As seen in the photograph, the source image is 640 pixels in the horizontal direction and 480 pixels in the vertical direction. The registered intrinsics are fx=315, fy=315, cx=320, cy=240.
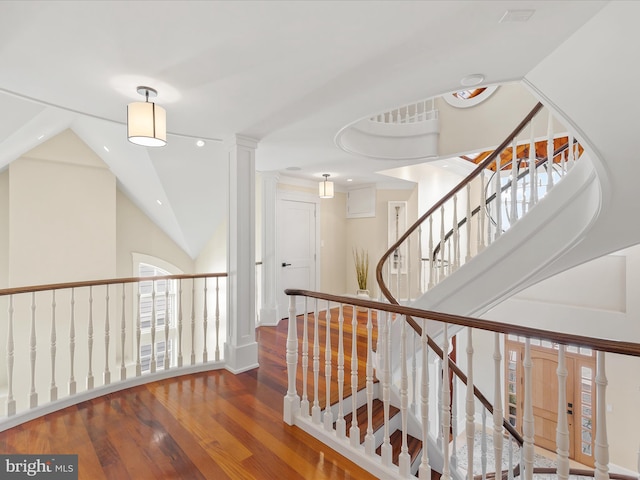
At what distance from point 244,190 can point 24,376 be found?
4.25 meters

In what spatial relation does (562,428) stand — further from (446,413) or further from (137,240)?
(137,240)

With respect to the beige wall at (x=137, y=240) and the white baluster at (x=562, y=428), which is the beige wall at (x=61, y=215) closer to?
the beige wall at (x=137, y=240)

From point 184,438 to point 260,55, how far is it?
2.49 meters

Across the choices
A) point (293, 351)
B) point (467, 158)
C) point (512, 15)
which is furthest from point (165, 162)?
point (467, 158)

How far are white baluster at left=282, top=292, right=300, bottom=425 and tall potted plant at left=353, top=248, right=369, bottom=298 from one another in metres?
3.49

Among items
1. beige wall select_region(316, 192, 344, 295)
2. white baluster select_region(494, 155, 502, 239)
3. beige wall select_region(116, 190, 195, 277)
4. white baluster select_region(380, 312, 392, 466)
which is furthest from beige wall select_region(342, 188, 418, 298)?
white baluster select_region(380, 312, 392, 466)

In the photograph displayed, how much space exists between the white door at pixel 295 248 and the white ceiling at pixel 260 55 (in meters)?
2.22

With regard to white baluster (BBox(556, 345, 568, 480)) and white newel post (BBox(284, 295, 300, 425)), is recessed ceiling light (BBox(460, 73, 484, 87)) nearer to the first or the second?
white baluster (BBox(556, 345, 568, 480))

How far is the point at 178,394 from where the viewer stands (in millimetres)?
2766

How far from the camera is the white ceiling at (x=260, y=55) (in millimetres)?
1430

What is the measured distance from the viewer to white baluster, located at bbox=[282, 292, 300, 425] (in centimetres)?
225

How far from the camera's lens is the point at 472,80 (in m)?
2.07

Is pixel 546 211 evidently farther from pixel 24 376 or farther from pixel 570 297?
pixel 24 376

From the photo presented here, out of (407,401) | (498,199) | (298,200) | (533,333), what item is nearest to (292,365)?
(407,401)
